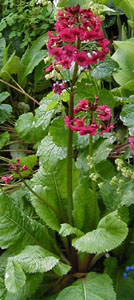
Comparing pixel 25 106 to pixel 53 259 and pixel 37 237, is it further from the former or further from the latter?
pixel 53 259

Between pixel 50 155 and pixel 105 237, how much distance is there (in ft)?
1.28

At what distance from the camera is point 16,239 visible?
1.63 meters

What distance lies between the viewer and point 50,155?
165 centimetres

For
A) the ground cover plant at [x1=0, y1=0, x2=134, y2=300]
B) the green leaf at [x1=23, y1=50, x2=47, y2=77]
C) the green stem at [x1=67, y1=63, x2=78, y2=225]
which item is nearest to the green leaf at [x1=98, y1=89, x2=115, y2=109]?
the ground cover plant at [x1=0, y1=0, x2=134, y2=300]

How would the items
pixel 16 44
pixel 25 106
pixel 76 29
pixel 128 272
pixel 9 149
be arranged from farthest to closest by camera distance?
pixel 16 44 < pixel 25 106 < pixel 9 149 < pixel 128 272 < pixel 76 29

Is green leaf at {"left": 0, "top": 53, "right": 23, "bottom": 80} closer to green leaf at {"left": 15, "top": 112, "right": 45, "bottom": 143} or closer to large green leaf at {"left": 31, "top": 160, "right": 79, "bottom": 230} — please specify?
green leaf at {"left": 15, "top": 112, "right": 45, "bottom": 143}

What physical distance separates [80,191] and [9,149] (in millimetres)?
852

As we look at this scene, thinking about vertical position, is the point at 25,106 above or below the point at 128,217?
above

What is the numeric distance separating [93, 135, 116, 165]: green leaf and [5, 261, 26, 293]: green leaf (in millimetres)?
519

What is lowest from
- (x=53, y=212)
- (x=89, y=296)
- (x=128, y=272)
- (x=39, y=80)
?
(x=128, y=272)

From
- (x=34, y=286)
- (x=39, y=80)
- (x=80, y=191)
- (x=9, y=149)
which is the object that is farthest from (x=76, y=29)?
(x=39, y=80)

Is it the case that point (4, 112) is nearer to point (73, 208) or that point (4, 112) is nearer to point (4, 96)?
point (4, 96)

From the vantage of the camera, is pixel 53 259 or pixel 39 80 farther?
pixel 39 80

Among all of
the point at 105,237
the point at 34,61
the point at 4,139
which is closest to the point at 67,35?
the point at 105,237
